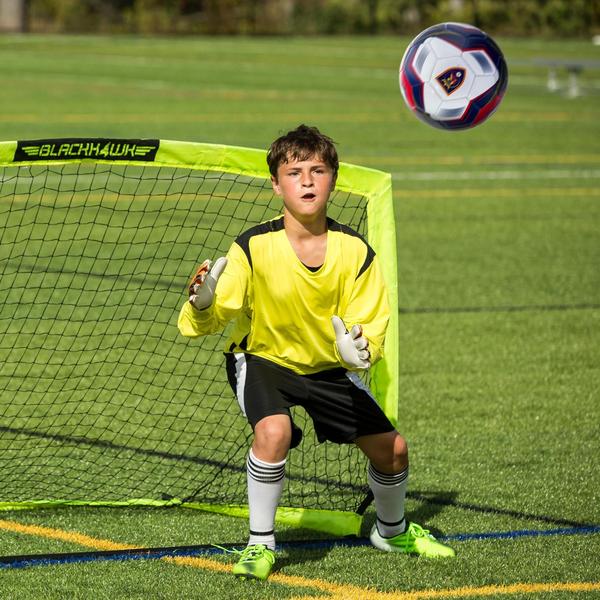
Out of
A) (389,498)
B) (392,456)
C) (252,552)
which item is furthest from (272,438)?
(389,498)

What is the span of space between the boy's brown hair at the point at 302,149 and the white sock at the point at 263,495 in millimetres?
1122

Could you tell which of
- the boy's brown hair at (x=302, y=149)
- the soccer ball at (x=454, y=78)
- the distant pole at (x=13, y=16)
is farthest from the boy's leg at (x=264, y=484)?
the distant pole at (x=13, y=16)

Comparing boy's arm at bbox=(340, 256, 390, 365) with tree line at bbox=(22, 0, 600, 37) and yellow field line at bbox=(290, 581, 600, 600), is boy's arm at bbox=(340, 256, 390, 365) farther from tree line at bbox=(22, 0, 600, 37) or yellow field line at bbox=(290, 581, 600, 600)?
tree line at bbox=(22, 0, 600, 37)

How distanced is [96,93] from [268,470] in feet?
84.4

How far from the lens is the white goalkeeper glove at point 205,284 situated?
459 centimetres

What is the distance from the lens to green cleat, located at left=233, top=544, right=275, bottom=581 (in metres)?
4.72

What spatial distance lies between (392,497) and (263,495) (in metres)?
0.60

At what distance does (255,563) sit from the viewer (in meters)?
4.73

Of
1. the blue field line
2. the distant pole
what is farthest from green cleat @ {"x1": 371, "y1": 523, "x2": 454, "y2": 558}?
the distant pole

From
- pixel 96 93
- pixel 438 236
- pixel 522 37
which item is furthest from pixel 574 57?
pixel 438 236

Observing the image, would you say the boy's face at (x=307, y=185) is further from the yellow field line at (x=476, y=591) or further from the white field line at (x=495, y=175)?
the white field line at (x=495, y=175)

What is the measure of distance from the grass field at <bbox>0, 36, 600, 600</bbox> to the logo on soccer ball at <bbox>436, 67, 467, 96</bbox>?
1845 millimetres

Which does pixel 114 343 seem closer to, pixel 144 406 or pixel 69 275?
pixel 144 406

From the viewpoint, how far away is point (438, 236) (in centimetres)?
1370
